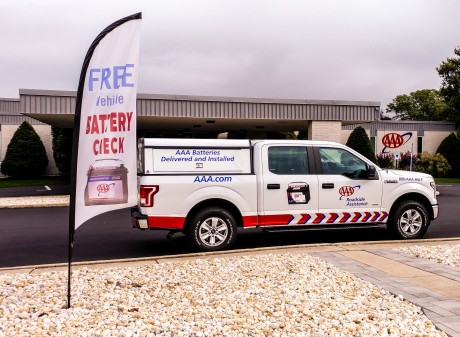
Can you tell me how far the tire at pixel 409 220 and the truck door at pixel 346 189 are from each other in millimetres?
235

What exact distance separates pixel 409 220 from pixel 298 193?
247 cm

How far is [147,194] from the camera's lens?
8070 millimetres

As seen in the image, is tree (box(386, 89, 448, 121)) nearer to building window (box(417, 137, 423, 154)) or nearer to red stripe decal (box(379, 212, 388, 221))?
building window (box(417, 137, 423, 154))

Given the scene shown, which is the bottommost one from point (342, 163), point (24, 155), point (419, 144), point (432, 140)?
point (342, 163)

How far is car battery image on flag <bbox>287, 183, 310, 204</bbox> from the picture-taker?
881 centimetres

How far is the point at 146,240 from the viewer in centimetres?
991

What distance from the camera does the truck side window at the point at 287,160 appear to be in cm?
888

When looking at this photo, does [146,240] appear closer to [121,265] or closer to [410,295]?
[121,265]

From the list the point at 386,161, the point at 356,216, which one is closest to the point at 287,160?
the point at 356,216

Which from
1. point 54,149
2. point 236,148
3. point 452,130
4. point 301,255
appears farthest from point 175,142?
point 452,130

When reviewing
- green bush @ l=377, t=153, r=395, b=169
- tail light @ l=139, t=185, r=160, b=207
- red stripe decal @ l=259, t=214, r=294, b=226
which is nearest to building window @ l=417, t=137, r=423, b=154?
green bush @ l=377, t=153, r=395, b=169

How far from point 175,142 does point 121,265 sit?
2.39 meters

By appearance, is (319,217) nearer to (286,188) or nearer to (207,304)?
(286,188)

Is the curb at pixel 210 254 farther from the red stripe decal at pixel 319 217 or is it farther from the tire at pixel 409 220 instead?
the red stripe decal at pixel 319 217
